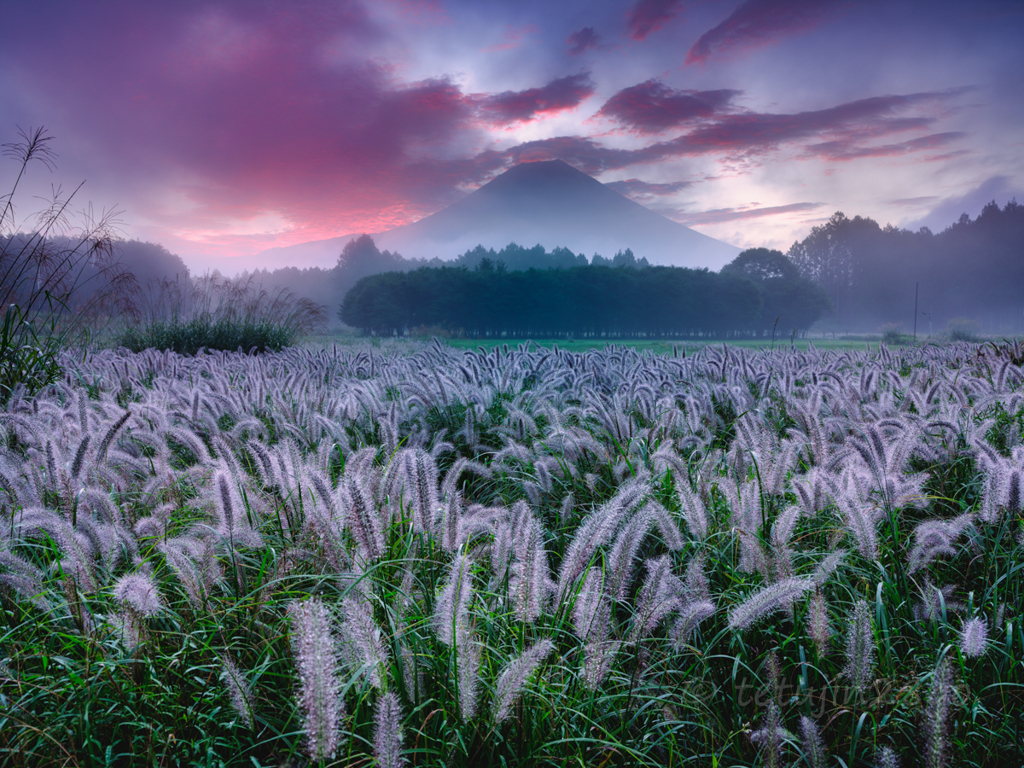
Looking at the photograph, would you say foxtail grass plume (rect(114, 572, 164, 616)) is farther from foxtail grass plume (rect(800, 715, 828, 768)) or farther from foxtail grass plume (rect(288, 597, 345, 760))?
foxtail grass plume (rect(800, 715, 828, 768))

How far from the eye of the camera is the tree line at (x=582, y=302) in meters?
45.7

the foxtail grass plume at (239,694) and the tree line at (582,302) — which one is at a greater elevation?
the tree line at (582,302)

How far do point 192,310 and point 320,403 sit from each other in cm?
1134

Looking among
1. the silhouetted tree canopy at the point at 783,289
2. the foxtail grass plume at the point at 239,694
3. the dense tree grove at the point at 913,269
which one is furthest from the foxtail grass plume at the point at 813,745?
the dense tree grove at the point at 913,269

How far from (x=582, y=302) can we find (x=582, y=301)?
0.30ft

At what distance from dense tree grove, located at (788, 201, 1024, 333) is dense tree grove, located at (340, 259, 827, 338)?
45514 mm

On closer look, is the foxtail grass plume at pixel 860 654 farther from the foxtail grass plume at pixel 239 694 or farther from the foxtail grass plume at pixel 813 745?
the foxtail grass plume at pixel 239 694

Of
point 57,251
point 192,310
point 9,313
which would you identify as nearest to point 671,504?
point 9,313

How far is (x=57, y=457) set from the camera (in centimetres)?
191

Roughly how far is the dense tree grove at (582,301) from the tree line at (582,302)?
0.29 feet

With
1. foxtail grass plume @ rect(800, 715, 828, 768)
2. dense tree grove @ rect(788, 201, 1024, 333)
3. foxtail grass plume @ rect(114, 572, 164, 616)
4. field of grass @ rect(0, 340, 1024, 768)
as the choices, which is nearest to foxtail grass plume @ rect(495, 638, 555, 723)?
field of grass @ rect(0, 340, 1024, 768)

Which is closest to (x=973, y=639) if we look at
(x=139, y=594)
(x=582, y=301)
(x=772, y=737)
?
(x=772, y=737)

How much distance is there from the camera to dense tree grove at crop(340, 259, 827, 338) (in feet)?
150

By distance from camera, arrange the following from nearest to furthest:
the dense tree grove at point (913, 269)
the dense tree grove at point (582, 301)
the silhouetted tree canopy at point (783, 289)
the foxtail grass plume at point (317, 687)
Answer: the foxtail grass plume at point (317, 687)
the dense tree grove at point (582, 301)
the silhouetted tree canopy at point (783, 289)
the dense tree grove at point (913, 269)
